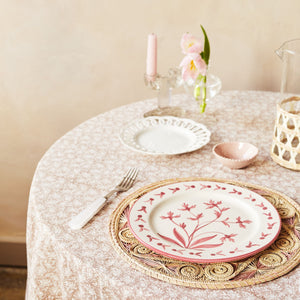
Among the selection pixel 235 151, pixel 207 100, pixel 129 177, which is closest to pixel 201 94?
pixel 207 100

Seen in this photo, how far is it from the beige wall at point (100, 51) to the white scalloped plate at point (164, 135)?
2.25 feet

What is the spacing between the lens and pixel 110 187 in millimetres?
1160

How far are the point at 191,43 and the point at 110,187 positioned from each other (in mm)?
532

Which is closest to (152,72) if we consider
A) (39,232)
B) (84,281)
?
(39,232)

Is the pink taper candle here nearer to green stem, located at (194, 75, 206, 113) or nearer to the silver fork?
green stem, located at (194, 75, 206, 113)

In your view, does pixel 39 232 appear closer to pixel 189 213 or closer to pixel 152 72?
pixel 189 213

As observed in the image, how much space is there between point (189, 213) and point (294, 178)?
0.33 metres

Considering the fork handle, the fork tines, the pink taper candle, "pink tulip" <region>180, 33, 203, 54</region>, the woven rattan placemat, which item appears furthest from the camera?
the pink taper candle

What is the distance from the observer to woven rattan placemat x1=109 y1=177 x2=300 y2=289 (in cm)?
84

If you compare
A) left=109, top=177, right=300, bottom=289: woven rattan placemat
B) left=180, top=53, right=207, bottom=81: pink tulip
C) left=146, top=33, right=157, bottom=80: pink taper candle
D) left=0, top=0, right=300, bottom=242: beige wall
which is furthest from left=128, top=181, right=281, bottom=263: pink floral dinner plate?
left=0, top=0, right=300, bottom=242: beige wall

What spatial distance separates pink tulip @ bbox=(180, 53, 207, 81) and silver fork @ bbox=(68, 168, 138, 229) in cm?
38

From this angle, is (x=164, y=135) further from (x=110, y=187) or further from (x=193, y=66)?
(x=110, y=187)

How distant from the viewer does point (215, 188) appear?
1112 mm

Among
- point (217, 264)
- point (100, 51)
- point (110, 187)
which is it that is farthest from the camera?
point (100, 51)
